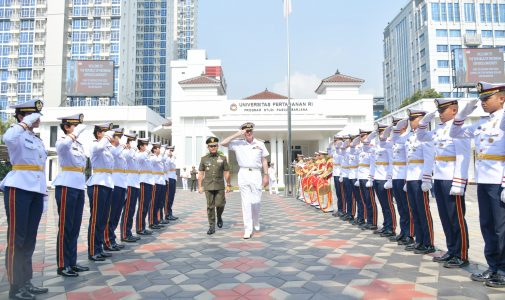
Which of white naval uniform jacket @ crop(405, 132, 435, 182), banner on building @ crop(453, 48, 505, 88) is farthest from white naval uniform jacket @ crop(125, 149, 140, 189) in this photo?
banner on building @ crop(453, 48, 505, 88)

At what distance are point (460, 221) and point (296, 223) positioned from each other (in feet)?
14.1

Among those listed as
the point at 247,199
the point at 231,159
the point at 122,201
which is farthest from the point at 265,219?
the point at 231,159

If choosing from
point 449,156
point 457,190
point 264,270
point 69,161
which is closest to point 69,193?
point 69,161

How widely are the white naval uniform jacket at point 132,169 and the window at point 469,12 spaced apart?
230 feet

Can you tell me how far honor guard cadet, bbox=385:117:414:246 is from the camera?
5.67 meters

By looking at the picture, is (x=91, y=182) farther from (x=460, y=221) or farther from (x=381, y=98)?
(x=381, y=98)

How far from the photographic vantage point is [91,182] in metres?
5.00

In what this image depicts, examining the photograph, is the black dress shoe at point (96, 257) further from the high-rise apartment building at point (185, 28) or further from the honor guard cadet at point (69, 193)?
the high-rise apartment building at point (185, 28)

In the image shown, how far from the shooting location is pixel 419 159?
5215 millimetres

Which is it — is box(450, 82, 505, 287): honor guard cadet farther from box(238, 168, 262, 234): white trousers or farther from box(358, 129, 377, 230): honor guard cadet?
box(238, 168, 262, 234): white trousers

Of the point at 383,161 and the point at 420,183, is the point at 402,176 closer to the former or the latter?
the point at 420,183

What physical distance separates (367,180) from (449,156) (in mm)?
2717

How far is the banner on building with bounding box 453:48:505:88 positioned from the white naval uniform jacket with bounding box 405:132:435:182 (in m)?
31.1

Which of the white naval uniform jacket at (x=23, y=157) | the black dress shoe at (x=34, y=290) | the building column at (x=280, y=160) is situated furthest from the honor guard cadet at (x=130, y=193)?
the building column at (x=280, y=160)
